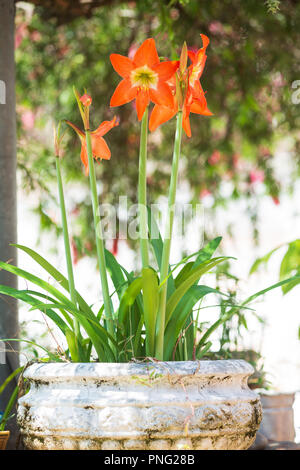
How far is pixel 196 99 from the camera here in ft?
3.51

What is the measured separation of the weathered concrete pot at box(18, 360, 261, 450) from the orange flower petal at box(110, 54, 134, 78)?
1.68 ft

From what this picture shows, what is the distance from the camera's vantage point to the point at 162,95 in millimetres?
1032

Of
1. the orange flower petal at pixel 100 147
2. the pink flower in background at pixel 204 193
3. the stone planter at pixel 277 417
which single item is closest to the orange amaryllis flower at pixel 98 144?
the orange flower petal at pixel 100 147

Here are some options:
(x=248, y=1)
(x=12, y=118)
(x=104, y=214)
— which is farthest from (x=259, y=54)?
(x=12, y=118)

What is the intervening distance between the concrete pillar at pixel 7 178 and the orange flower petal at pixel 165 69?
0.60m

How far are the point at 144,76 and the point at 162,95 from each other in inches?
1.9

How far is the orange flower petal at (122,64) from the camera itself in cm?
103

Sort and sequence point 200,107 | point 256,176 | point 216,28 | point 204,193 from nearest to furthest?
point 200,107 → point 216,28 → point 204,193 → point 256,176

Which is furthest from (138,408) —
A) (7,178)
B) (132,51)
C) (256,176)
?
(256,176)

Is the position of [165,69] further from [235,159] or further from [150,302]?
[235,159]

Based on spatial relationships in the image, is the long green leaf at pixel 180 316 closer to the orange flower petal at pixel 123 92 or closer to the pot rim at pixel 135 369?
the pot rim at pixel 135 369

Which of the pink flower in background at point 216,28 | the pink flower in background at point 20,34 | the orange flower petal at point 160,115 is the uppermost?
the pink flower in background at point 20,34

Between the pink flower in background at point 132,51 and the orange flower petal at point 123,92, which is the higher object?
the pink flower in background at point 132,51
